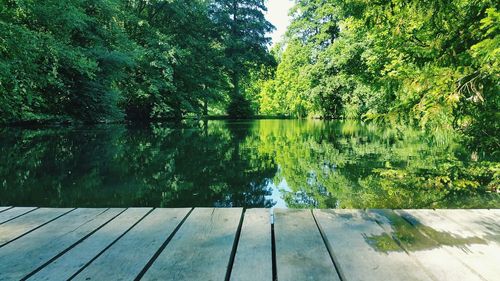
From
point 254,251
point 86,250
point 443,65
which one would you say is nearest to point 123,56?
Result: point 443,65

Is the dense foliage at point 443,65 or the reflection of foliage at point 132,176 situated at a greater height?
the dense foliage at point 443,65

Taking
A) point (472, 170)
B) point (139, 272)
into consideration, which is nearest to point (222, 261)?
point (139, 272)

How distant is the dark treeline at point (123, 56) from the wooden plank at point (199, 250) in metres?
9.28

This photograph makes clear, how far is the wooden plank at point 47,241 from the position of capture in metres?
1.65

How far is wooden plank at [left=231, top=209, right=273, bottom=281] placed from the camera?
1.56m

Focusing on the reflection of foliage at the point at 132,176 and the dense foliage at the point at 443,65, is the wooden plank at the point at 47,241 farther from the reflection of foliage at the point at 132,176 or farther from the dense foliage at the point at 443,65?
the dense foliage at the point at 443,65

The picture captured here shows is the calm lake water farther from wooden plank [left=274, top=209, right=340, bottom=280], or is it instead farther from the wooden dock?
wooden plank [left=274, top=209, right=340, bottom=280]

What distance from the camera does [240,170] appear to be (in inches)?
305

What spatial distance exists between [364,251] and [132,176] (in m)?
5.76

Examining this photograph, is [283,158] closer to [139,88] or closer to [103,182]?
[103,182]

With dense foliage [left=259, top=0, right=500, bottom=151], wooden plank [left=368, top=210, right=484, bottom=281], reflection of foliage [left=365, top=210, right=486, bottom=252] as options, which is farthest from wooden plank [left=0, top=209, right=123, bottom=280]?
dense foliage [left=259, top=0, right=500, bottom=151]

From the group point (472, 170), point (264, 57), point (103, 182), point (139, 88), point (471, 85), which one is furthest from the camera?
point (264, 57)

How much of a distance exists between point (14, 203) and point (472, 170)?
7653 millimetres

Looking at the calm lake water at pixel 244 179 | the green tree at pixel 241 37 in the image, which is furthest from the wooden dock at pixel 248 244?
the green tree at pixel 241 37
